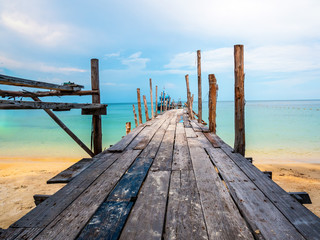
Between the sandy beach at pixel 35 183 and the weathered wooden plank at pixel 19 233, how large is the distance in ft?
13.6

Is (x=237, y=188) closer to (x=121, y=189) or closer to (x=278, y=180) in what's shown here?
(x=121, y=189)

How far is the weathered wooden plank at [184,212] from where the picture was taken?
1.46 metres

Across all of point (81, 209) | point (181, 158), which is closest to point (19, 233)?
point (81, 209)

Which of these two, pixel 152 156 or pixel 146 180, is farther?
pixel 152 156

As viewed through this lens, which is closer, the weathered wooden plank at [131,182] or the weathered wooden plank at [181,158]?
the weathered wooden plank at [131,182]

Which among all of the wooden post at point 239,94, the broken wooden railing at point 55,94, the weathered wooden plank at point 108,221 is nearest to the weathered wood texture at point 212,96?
the wooden post at point 239,94

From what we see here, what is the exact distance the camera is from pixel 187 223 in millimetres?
1573

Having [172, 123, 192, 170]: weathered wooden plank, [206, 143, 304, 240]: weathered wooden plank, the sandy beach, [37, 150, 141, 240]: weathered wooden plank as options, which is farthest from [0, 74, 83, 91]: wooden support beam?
the sandy beach

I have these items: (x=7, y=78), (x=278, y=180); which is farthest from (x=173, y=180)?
(x=278, y=180)

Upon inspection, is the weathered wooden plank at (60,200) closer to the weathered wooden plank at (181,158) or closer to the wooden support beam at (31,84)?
the weathered wooden plank at (181,158)

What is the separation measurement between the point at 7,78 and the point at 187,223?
275 cm

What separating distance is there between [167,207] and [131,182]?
0.73 meters

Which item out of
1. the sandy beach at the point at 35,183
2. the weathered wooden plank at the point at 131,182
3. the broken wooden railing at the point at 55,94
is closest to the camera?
the weathered wooden plank at the point at 131,182

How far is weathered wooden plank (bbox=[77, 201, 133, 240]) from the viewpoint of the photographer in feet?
4.74
